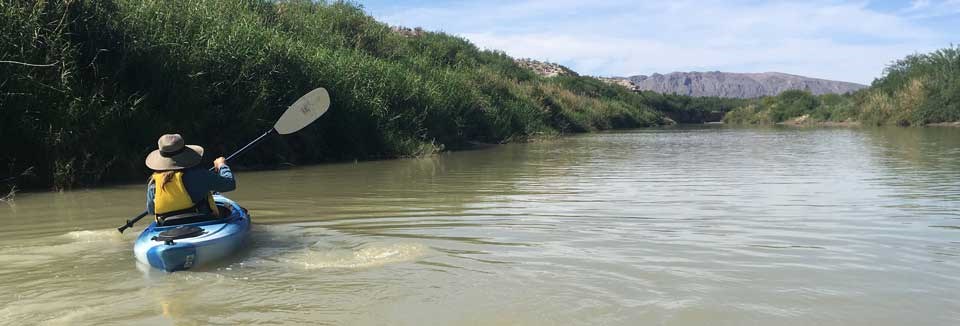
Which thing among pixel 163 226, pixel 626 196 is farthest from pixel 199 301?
pixel 626 196

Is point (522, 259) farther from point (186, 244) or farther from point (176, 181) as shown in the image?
point (176, 181)

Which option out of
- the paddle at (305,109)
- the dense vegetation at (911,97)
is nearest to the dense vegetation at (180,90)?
the paddle at (305,109)

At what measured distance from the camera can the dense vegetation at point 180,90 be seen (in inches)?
349

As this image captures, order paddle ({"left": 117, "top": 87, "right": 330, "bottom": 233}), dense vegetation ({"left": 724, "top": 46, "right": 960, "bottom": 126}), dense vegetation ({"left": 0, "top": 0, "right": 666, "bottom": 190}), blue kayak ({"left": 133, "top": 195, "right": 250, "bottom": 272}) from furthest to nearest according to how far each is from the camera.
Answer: dense vegetation ({"left": 724, "top": 46, "right": 960, "bottom": 126})
dense vegetation ({"left": 0, "top": 0, "right": 666, "bottom": 190})
paddle ({"left": 117, "top": 87, "right": 330, "bottom": 233})
blue kayak ({"left": 133, "top": 195, "right": 250, "bottom": 272})

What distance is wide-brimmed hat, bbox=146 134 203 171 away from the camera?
4.71 meters

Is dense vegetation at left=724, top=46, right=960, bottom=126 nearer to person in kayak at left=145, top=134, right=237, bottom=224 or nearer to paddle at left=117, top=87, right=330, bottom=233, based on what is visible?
A: paddle at left=117, top=87, right=330, bottom=233

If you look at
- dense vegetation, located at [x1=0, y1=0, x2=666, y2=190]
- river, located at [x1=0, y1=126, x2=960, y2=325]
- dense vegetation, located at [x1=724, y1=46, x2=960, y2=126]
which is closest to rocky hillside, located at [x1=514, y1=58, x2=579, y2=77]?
dense vegetation, located at [x1=724, y1=46, x2=960, y2=126]

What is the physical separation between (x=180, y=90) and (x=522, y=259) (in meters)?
8.01

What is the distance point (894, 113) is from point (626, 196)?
35.3 meters

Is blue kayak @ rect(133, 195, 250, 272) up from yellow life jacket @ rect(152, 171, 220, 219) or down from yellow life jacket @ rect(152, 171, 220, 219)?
down

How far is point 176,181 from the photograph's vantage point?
15.5 feet

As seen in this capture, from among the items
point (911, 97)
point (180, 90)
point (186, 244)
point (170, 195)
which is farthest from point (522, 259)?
point (911, 97)

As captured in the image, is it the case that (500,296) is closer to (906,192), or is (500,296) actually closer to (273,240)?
(273,240)

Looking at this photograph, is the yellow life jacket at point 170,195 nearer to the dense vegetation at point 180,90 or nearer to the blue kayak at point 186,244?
the blue kayak at point 186,244
